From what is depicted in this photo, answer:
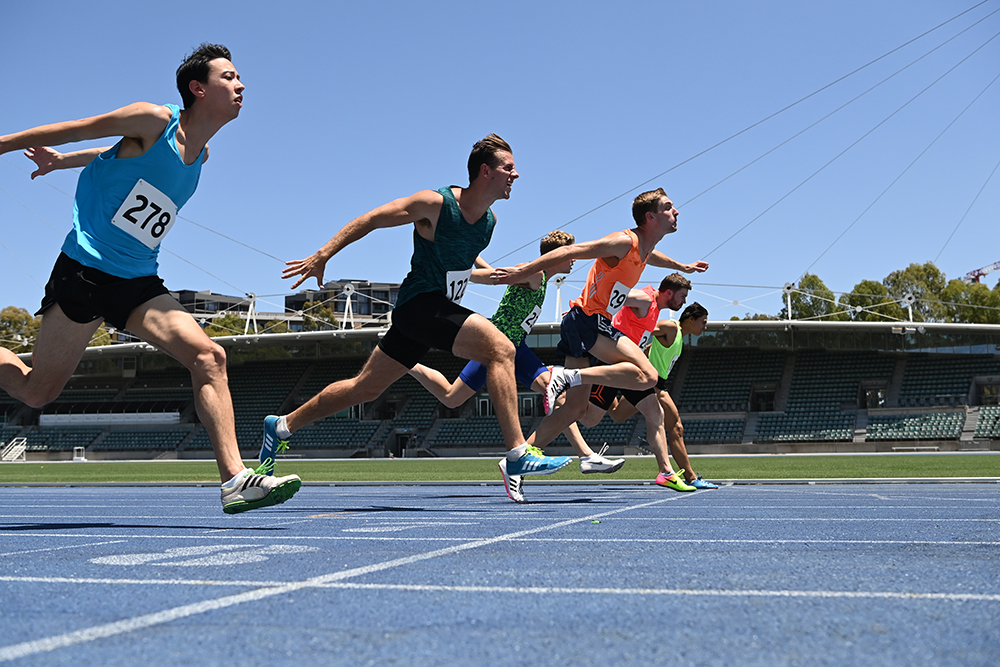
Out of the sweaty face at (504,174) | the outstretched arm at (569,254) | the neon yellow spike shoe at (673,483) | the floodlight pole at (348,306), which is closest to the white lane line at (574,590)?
the sweaty face at (504,174)

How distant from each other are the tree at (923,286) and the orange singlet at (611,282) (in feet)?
240

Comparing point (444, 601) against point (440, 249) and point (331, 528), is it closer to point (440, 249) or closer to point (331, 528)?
point (331, 528)

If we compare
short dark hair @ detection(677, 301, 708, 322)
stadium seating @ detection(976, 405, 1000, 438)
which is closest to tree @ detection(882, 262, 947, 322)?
stadium seating @ detection(976, 405, 1000, 438)

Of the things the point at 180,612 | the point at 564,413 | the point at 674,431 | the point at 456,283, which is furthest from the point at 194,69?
the point at 674,431

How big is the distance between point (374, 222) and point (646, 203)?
3.07 meters

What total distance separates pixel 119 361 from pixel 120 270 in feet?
181

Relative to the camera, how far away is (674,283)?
9.55 meters

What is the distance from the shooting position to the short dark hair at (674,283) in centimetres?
952

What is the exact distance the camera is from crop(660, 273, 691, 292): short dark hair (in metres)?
9.52

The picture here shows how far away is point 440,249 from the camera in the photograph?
18.9ft

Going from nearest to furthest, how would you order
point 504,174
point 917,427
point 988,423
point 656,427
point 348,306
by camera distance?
1. point 504,174
2. point 656,427
3. point 988,423
4. point 917,427
5. point 348,306

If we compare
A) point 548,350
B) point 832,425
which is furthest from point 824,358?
point 548,350

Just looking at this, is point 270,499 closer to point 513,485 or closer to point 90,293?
point 90,293

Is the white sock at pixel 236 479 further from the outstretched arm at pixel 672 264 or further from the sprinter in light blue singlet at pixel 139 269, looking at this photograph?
the outstretched arm at pixel 672 264
